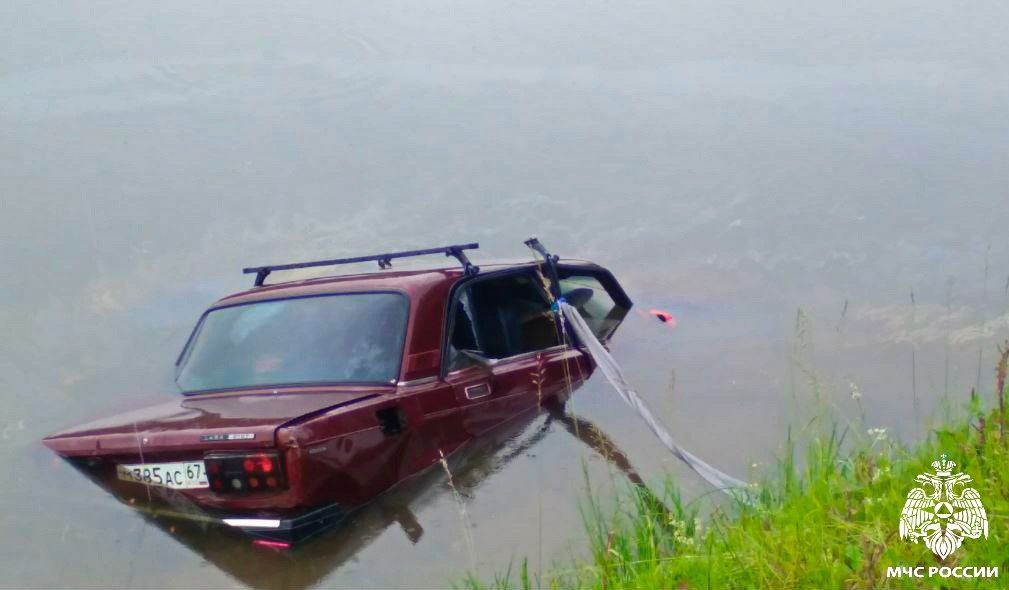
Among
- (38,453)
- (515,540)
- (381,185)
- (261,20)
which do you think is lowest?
(515,540)

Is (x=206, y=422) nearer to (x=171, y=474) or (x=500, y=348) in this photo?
(x=171, y=474)

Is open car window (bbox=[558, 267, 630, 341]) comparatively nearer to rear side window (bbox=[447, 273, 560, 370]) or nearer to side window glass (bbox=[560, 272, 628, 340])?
side window glass (bbox=[560, 272, 628, 340])

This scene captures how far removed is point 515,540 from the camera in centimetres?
591

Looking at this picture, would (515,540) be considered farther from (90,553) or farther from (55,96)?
(55,96)

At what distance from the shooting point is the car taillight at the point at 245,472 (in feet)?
17.3

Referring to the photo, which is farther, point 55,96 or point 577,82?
point 577,82

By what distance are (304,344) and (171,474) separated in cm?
126

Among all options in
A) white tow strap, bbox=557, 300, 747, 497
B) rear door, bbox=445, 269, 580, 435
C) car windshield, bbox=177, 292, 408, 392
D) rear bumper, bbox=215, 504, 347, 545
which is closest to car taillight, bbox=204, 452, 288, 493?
rear bumper, bbox=215, 504, 347, 545

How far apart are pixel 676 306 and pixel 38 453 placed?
5.78 metres

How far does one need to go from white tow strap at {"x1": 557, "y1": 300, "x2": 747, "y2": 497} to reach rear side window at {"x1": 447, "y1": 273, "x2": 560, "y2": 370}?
0.89 ft

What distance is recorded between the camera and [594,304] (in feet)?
32.6

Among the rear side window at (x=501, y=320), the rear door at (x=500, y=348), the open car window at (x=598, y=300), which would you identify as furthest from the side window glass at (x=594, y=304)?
the rear door at (x=500, y=348)

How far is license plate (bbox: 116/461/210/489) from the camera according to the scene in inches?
215

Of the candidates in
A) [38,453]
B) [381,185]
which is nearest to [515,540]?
[38,453]
